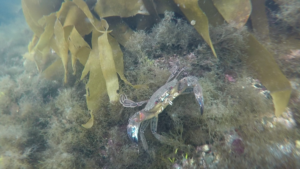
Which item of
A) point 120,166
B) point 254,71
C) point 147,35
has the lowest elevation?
point 120,166

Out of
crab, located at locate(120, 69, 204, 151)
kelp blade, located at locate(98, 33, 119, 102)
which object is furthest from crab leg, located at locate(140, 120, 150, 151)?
kelp blade, located at locate(98, 33, 119, 102)

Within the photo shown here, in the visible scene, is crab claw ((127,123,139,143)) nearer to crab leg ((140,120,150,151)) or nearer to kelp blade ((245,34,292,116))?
crab leg ((140,120,150,151))

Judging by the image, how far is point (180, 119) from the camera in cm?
262

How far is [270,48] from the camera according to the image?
2873 mm

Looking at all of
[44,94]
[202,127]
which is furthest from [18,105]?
[202,127]

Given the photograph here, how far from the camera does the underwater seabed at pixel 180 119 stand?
85.8 inches

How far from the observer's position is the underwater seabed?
218cm

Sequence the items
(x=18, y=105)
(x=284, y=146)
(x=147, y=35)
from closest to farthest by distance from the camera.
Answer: (x=284, y=146) → (x=147, y=35) → (x=18, y=105)

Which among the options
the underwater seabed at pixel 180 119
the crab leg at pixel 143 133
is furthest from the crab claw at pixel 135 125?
the underwater seabed at pixel 180 119

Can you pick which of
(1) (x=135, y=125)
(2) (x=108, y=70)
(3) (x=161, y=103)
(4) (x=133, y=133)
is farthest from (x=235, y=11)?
(4) (x=133, y=133)

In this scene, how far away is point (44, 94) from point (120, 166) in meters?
3.41

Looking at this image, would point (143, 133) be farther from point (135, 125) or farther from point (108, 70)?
point (108, 70)

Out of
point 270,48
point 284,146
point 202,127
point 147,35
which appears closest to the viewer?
point 284,146

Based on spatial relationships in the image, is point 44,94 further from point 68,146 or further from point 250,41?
point 250,41
